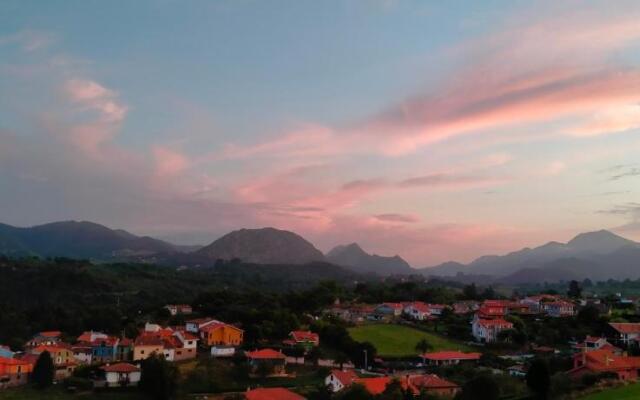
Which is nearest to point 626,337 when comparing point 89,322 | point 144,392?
point 144,392

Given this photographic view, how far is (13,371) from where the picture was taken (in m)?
31.0

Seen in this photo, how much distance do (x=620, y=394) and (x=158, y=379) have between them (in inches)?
813

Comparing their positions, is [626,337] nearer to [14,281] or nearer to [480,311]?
[480,311]

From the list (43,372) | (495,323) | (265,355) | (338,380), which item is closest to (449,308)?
(495,323)

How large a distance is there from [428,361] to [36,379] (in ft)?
67.1

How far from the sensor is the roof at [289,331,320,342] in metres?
36.4

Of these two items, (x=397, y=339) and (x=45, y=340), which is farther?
(x=397, y=339)

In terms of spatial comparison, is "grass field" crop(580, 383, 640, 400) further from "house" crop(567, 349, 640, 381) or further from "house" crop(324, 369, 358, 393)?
"house" crop(324, 369, 358, 393)

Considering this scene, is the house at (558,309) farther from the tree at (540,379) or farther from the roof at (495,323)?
the tree at (540,379)

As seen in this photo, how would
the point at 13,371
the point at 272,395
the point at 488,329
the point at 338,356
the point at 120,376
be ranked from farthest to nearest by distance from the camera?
the point at 488,329
the point at 338,356
the point at 13,371
the point at 120,376
the point at 272,395

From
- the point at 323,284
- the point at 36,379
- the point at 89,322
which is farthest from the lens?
the point at 323,284

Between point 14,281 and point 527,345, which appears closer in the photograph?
point 527,345

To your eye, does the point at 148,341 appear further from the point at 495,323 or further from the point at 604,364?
the point at 604,364

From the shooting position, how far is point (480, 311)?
4819 centimetres
